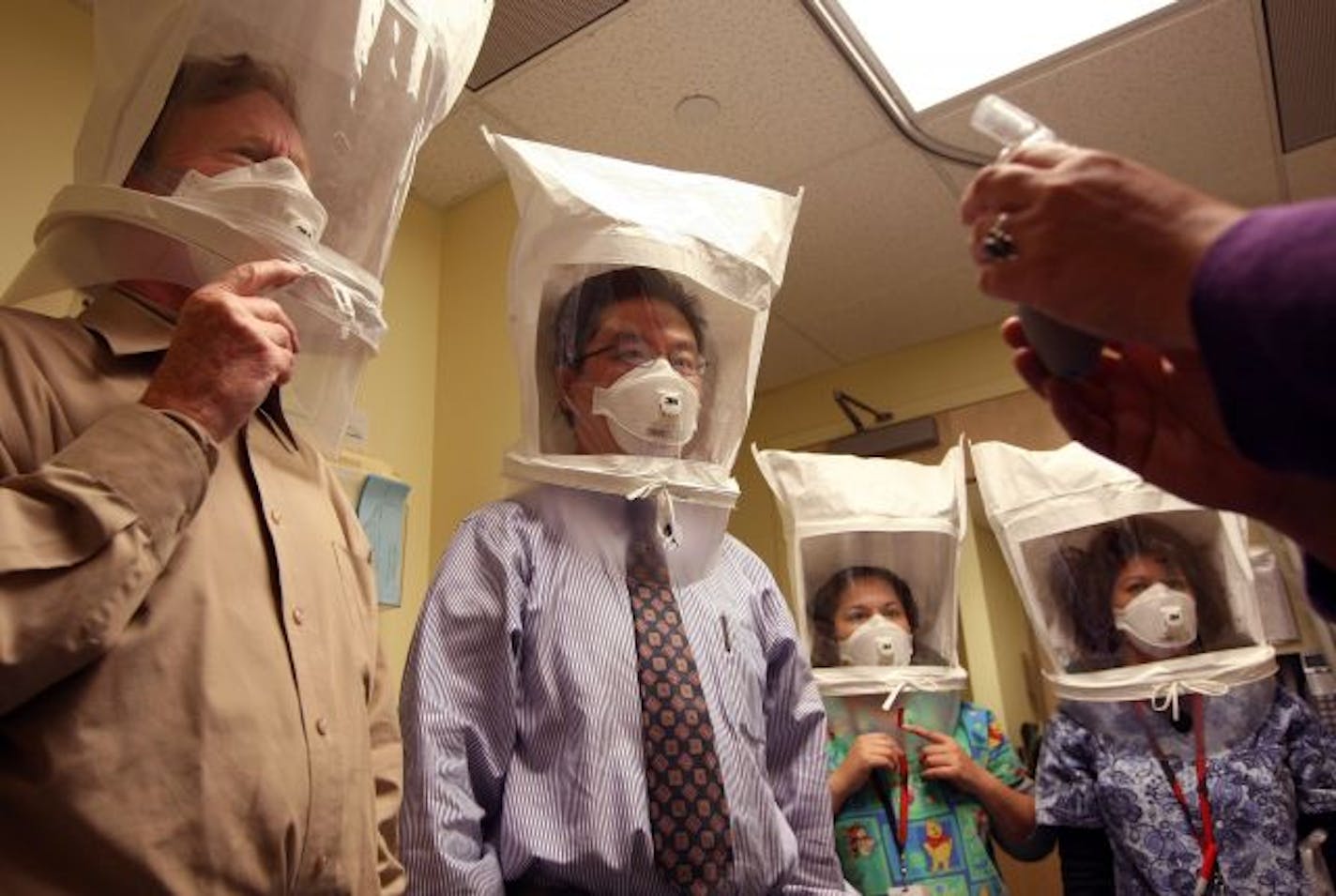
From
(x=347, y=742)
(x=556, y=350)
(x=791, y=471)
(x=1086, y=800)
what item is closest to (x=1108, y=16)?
(x=791, y=471)

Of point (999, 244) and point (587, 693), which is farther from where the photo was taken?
point (587, 693)

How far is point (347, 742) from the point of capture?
964 mm

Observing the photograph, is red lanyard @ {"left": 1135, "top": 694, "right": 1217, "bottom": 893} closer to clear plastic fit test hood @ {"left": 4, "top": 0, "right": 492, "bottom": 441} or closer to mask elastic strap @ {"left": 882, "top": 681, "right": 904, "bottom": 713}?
mask elastic strap @ {"left": 882, "top": 681, "right": 904, "bottom": 713}

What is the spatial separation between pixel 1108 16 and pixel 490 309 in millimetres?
1645

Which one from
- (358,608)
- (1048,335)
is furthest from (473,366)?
(1048,335)

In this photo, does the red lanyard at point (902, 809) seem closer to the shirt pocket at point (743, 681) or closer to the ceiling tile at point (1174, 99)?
the shirt pocket at point (743, 681)

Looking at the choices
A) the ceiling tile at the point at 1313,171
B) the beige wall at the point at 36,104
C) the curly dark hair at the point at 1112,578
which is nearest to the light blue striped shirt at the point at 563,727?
the curly dark hair at the point at 1112,578

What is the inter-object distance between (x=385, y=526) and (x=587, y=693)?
105 centimetres

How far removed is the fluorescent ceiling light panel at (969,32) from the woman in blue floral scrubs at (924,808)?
1305 millimetres

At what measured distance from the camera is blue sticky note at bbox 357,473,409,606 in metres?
Answer: 2.12

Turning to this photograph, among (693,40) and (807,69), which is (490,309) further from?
(807,69)

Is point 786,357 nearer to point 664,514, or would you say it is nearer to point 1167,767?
point 1167,767

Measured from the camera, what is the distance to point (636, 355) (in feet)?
5.10

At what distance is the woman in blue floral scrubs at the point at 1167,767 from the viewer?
5.64 feet
